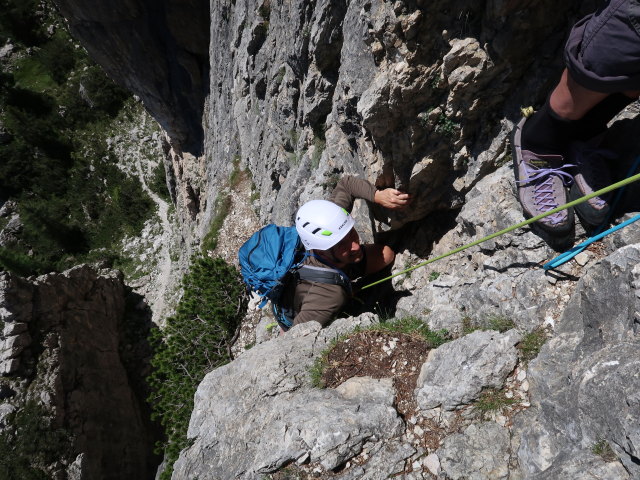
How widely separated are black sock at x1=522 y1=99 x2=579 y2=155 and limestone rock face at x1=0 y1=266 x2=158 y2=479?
18.0 m

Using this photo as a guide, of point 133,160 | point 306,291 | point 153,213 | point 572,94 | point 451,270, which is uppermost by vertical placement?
point 572,94

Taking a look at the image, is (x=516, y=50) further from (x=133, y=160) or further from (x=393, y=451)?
(x=133, y=160)

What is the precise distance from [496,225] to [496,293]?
123cm

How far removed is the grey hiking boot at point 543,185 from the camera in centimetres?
431

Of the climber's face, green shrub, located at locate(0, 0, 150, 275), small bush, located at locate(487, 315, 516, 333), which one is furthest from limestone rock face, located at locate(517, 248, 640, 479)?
green shrub, located at locate(0, 0, 150, 275)

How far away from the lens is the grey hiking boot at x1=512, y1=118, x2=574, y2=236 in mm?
4309

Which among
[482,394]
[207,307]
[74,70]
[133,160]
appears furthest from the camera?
[74,70]

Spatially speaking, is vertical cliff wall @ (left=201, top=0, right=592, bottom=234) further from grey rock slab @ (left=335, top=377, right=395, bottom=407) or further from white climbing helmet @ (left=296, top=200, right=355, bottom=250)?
grey rock slab @ (left=335, top=377, right=395, bottom=407)

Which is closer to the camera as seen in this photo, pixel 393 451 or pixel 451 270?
pixel 393 451

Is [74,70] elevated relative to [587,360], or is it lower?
elevated

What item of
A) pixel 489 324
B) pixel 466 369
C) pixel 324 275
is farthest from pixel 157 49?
pixel 466 369

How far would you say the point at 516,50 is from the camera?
4.96 metres

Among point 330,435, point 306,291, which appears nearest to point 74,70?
point 306,291

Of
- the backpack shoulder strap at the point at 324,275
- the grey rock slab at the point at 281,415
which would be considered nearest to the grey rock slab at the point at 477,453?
the grey rock slab at the point at 281,415
